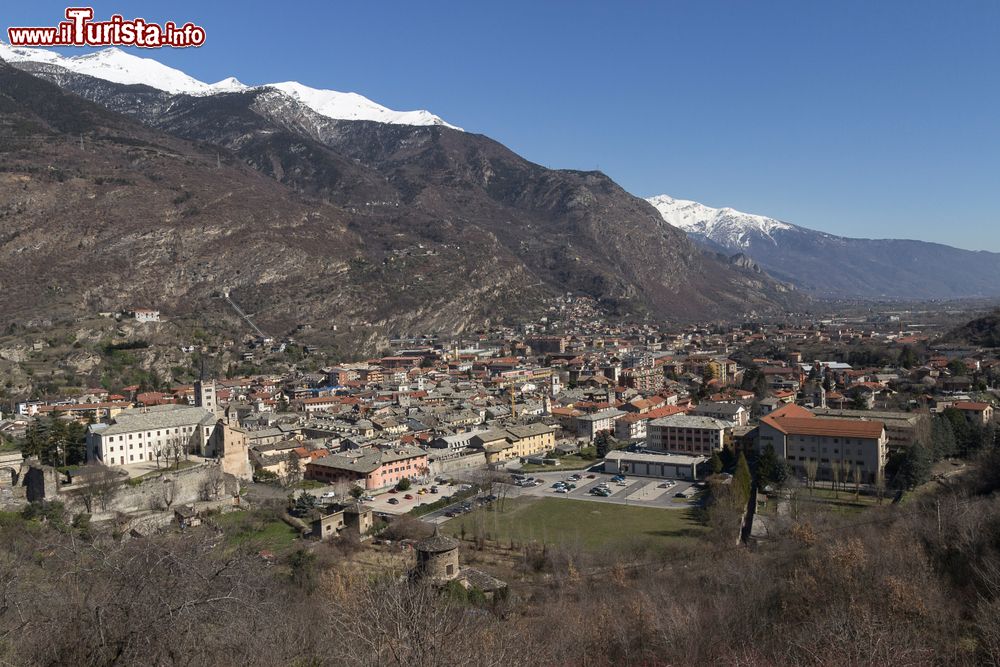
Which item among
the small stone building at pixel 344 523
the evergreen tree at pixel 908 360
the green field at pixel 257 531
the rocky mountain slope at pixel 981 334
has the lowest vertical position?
the green field at pixel 257 531

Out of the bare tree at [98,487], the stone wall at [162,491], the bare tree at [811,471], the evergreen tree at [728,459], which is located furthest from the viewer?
the evergreen tree at [728,459]

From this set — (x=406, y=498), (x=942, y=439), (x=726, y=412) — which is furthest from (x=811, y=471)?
(x=406, y=498)

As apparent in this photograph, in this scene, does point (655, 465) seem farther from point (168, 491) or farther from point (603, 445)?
point (168, 491)

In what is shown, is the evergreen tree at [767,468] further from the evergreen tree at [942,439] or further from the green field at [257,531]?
the green field at [257,531]

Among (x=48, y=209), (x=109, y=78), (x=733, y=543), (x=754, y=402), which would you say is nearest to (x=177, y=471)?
(x=733, y=543)

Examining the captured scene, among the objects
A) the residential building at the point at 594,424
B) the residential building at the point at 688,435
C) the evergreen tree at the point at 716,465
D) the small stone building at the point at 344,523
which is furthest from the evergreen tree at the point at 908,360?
the small stone building at the point at 344,523

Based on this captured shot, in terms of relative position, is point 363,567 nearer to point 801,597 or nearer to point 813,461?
point 801,597
